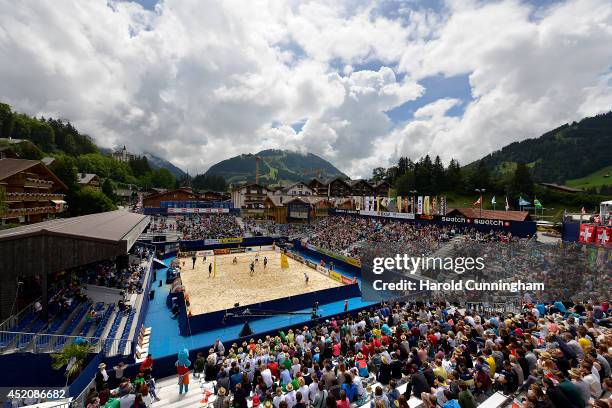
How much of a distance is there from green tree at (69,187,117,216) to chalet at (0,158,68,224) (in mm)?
4819

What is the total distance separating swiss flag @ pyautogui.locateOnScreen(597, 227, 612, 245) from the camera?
1794 cm

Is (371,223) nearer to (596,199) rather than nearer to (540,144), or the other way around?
(596,199)

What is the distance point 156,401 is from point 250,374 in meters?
3.38

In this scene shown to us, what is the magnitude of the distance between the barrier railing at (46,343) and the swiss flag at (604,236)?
27810 millimetres

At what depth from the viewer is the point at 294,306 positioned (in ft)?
63.5

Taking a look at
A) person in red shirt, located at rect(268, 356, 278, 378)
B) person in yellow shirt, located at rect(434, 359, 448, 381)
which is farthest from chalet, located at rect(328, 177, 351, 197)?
person in yellow shirt, located at rect(434, 359, 448, 381)

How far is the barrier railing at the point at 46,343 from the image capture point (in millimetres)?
10797

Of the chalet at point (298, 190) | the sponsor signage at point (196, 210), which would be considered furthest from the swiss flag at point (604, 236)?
the chalet at point (298, 190)

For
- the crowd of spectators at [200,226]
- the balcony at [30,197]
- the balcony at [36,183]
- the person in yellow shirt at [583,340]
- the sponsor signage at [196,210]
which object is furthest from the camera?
the sponsor signage at [196,210]

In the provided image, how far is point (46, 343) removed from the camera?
1151cm

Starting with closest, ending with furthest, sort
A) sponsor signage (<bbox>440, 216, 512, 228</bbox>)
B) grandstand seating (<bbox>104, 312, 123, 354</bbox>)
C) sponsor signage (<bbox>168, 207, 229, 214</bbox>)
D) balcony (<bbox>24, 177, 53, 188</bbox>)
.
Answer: grandstand seating (<bbox>104, 312, 123, 354</bbox>), sponsor signage (<bbox>440, 216, 512, 228</bbox>), balcony (<bbox>24, 177, 53, 188</bbox>), sponsor signage (<bbox>168, 207, 229, 214</bbox>)

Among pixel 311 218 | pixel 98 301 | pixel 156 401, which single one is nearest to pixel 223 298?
pixel 98 301

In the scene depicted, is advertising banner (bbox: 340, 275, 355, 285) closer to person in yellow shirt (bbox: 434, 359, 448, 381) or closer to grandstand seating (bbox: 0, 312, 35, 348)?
person in yellow shirt (bbox: 434, 359, 448, 381)

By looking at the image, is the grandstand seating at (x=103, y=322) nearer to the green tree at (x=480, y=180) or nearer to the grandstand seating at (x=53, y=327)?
the grandstand seating at (x=53, y=327)
